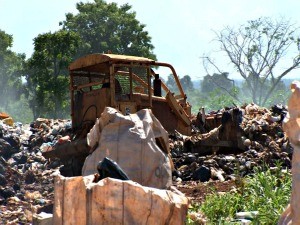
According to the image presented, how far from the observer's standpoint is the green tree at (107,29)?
4516 cm

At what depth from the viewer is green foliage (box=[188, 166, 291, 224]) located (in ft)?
20.8

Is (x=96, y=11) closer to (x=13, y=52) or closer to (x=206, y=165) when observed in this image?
(x=13, y=52)

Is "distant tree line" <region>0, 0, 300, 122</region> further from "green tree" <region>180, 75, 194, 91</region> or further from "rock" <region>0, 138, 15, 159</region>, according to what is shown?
"green tree" <region>180, 75, 194, 91</region>

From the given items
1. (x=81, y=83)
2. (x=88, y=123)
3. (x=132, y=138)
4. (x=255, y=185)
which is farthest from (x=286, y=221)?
(x=81, y=83)

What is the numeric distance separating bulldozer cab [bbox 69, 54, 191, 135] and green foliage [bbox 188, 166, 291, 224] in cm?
588

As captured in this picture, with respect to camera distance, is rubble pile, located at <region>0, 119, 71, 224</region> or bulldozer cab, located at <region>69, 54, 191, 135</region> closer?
rubble pile, located at <region>0, 119, 71, 224</region>

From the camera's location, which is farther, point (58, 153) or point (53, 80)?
point (53, 80)

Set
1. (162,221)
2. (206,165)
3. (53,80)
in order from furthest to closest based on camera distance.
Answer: (53,80)
(206,165)
(162,221)

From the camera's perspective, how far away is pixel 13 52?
5741 centimetres

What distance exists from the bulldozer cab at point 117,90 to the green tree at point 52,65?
19.6 m

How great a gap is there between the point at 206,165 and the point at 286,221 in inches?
347

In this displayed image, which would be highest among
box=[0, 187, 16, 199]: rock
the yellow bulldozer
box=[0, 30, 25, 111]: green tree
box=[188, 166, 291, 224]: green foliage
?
box=[0, 30, 25, 111]: green tree

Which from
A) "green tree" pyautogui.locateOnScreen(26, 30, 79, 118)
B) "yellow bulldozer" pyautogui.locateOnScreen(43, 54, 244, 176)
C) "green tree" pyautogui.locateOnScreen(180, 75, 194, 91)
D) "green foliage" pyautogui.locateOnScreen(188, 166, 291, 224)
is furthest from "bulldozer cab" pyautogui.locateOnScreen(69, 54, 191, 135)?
"green tree" pyautogui.locateOnScreen(180, 75, 194, 91)

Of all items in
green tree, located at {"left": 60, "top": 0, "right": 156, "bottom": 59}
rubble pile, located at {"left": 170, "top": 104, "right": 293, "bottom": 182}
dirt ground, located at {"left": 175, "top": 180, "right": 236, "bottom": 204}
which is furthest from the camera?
green tree, located at {"left": 60, "top": 0, "right": 156, "bottom": 59}
